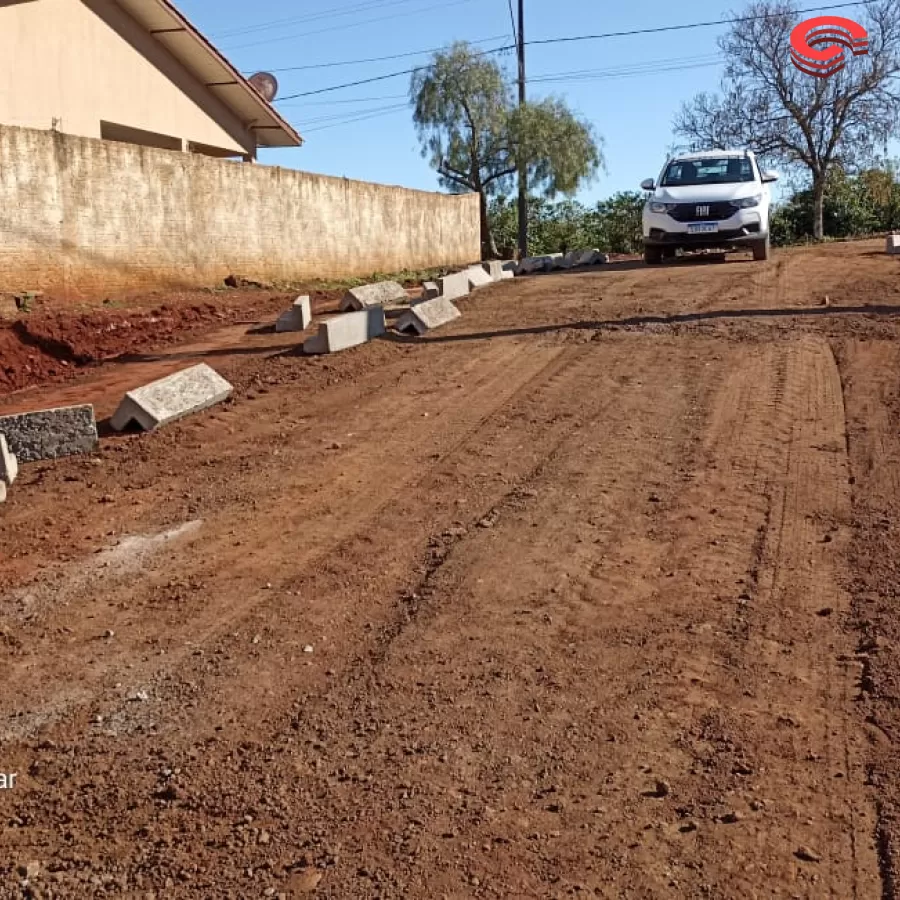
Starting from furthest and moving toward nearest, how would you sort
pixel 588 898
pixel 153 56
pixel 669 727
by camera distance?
pixel 153 56 < pixel 669 727 < pixel 588 898

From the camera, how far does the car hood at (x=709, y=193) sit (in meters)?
16.7

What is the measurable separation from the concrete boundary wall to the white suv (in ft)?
21.8

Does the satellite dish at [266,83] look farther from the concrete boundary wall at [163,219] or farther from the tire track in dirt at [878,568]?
the tire track in dirt at [878,568]

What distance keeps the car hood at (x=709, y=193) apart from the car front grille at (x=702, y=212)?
0.07m

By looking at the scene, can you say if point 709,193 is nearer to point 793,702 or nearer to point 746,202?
point 746,202

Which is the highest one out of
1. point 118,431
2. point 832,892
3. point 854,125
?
point 854,125

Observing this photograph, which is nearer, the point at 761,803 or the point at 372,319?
the point at 761,803

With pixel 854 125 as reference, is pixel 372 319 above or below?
below

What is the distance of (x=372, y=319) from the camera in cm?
1110

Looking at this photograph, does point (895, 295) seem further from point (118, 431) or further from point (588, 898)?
point (588, 898)

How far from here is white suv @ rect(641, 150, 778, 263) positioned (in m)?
16.7

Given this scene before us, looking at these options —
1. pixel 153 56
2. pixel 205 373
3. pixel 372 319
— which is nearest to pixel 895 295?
pixel 372 319

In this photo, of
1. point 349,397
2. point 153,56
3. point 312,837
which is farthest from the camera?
point 153,56

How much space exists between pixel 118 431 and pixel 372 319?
3.65 m
